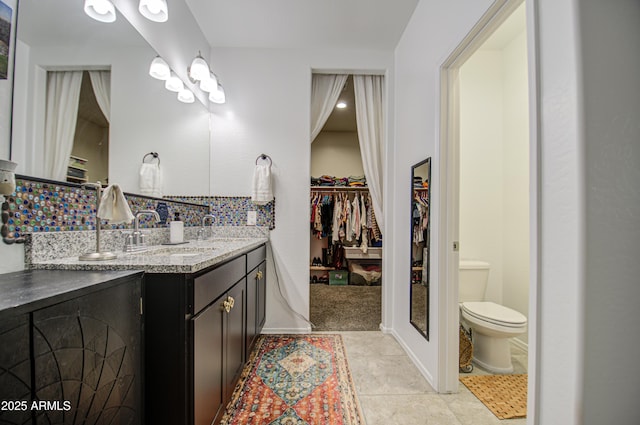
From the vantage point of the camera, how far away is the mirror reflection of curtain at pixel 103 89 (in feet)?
4.04

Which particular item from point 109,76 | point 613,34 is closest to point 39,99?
point 109,76

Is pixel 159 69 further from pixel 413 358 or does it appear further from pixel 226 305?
pixel 413 358

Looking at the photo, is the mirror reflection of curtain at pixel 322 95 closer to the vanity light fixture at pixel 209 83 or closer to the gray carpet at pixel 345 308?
the vanity light fixture at pixel 209 83

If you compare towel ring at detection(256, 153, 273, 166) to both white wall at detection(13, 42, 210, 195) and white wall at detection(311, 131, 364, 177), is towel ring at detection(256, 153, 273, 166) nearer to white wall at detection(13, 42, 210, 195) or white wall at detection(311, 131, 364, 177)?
white wall at detection(13, 42, 210, 195)

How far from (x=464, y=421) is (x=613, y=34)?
70.7 inches

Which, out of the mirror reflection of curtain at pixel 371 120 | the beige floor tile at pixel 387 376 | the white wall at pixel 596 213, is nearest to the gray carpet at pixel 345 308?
the beige floor tile at pixel 387 376

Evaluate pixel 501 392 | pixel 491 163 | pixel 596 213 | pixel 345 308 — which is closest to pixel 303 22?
pixel 491 163

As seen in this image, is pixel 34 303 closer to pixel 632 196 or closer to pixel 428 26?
pixel 632 196

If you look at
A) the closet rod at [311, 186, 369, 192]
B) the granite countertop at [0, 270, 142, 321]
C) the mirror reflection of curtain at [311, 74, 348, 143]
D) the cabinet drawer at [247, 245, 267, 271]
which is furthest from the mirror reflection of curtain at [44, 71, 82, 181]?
the closet rod at [311, 186, 369, 192]

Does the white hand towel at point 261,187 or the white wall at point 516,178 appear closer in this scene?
the white wall at point 516,178

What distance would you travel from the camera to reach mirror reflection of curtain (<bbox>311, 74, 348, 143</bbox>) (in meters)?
2.63

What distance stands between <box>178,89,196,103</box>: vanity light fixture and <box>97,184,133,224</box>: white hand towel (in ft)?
4.02

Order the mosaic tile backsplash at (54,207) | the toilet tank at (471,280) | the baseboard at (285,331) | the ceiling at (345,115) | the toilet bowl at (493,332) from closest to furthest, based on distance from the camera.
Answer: the mosaic tile backsplash at (54,207), the toilet bowl at (493,332), the toilet tank at (471,280), the baseboard at (285,331), the ceiling at (345,115)

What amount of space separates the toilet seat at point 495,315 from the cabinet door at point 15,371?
221 centimetres
